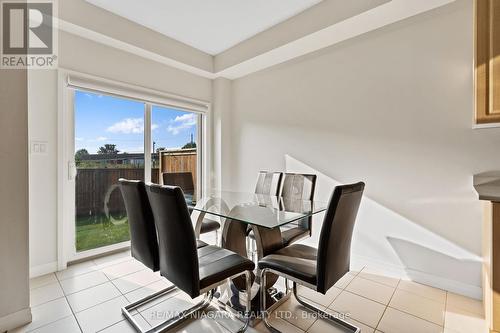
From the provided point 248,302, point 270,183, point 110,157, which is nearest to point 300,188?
point 270,183

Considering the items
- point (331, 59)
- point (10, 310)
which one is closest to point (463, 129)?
point (331, 59)

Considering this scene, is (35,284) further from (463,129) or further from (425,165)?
(463,129)

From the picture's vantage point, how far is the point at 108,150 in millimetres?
2906

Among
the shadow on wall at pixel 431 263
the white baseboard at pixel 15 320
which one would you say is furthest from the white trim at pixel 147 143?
the shadow on wall at pixel 431 263

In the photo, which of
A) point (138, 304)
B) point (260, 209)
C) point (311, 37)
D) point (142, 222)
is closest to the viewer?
point (142, 222)

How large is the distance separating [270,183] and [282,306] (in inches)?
53.9

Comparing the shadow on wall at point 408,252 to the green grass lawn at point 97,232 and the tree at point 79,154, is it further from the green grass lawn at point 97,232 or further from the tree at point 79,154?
the tree at point 79,154

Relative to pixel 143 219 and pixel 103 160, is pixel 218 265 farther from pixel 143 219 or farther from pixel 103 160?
pixel 103 160

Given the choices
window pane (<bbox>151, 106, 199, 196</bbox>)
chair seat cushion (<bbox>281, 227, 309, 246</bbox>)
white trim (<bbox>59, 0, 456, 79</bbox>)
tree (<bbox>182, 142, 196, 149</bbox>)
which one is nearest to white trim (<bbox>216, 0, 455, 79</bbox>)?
white trim (<bbox>59, 0, 456, 79</bbox>)

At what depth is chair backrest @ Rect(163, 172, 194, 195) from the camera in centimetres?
282

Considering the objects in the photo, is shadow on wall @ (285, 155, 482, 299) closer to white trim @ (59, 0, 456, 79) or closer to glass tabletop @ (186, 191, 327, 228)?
glass tabletop @ (186, 191, 327, 228)

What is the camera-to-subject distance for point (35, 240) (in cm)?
233

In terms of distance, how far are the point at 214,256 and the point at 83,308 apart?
1151mm

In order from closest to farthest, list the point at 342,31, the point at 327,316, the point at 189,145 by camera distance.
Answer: the point at 327,316
the point at 342,31
the point at 189,145
